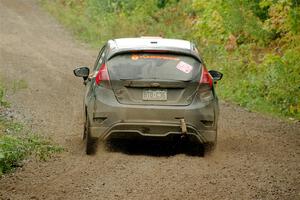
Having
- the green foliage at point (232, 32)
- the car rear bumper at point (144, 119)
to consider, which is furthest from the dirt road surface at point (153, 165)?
the green foliage at point (232, 32)

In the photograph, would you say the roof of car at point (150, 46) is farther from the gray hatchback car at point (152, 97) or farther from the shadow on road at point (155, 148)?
the shadow on road at point (155, 148)

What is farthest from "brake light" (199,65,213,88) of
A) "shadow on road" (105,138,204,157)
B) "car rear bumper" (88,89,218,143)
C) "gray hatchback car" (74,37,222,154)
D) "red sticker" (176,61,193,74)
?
"shadow on road" (105,138,204,157)

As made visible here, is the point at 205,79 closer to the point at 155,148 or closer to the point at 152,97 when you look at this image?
the point at 152,97

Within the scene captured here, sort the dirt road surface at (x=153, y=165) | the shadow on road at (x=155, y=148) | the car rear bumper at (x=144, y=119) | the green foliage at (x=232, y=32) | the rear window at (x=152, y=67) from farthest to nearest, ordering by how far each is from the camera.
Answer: the green foliage at (x=232, y=32) < the shadow on road at (x=155, y=148) < the rear window at (x=152, y=67) < the car rear bumper at (x=144, y=119) < the dirt road surface at (x=153, y=165)

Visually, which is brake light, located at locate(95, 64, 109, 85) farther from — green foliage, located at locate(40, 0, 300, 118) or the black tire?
green foliage, located at locate(40, 0, 300, 118)

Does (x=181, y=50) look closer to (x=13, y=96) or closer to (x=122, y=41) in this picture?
(x=122, y=41)

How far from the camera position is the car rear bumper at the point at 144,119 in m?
9.95

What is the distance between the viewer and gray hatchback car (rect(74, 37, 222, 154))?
32.7 ft

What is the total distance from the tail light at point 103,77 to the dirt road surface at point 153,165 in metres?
0.97

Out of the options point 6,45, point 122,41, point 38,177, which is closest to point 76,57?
point 6,45

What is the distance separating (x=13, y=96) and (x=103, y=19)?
13288 mm

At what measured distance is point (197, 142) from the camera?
10211mm

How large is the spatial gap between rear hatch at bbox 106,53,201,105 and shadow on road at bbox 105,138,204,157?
2.49ft

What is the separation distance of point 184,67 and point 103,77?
1121 mm
